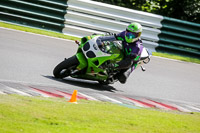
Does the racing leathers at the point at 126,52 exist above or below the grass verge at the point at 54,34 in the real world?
above

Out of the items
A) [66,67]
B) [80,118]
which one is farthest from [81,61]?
[80,118]

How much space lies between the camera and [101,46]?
8688 millimetres

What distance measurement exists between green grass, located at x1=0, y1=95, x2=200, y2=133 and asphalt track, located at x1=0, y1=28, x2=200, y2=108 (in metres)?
1.52

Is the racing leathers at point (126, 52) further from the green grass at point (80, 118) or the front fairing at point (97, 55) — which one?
the green grass at point (80, 118)

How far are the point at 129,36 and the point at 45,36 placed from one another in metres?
5.49

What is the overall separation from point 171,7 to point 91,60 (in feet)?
32.7

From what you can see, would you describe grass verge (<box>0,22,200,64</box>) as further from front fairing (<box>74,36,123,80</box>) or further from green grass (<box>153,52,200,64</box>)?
front fairing (<box>74,36,123,80</box>)

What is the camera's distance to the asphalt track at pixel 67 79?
8.63m

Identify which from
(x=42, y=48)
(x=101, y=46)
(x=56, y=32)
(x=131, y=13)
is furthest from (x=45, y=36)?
(x=101, y=46)

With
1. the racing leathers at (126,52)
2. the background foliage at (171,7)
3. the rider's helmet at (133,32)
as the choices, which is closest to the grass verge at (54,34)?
the background foliage at (171,7)

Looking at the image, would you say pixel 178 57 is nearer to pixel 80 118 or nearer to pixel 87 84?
pixel 87 84

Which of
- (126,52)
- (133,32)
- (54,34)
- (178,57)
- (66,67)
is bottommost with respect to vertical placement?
(178,57)

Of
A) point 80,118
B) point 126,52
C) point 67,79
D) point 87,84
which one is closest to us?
point 80,118

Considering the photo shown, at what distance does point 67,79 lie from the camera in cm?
907
